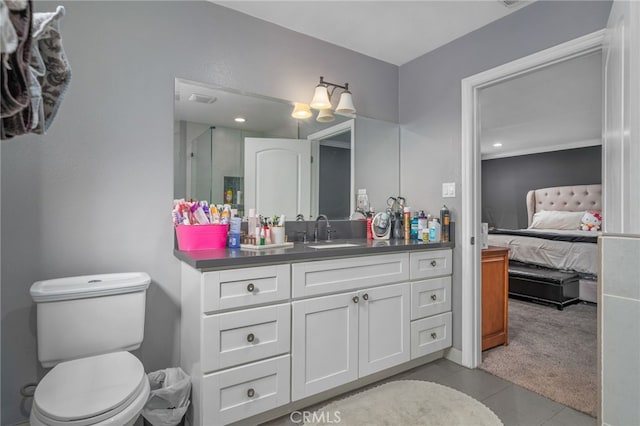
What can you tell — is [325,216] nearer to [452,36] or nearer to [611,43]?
[452,36]

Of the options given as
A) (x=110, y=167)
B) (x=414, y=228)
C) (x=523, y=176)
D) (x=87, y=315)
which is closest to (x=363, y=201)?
(x=414, y=228)

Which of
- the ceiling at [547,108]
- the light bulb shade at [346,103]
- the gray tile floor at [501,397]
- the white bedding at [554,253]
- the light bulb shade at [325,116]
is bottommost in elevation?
the gray tile floor at [501,397]

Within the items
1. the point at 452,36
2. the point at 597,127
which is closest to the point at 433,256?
the point at 452,36

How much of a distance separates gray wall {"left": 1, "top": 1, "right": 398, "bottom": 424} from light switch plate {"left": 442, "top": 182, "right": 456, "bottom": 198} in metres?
1.69

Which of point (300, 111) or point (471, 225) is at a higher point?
point (300, 111)

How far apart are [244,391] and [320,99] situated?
1.93 meters

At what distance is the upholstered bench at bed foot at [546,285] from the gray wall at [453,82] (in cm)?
212

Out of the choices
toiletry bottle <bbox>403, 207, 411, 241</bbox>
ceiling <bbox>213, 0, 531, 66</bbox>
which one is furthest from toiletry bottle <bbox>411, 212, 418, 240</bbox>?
ceiling <bbox>213, 0, 531, 66</bbox>

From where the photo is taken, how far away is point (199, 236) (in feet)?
6.12

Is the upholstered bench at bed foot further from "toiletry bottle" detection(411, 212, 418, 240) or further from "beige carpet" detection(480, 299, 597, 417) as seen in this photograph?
"toiletry bottle" detection(411, 212, 418, 240)

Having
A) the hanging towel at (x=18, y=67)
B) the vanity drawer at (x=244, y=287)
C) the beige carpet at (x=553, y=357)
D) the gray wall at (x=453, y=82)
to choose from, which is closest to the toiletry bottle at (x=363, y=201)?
the gray wall at (x=453, y=82)

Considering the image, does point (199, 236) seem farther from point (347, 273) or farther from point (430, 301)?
point (430, 301)

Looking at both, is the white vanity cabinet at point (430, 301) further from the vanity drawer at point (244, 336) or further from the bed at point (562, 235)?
the bed at point (562, 235)

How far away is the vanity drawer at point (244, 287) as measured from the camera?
152cm
